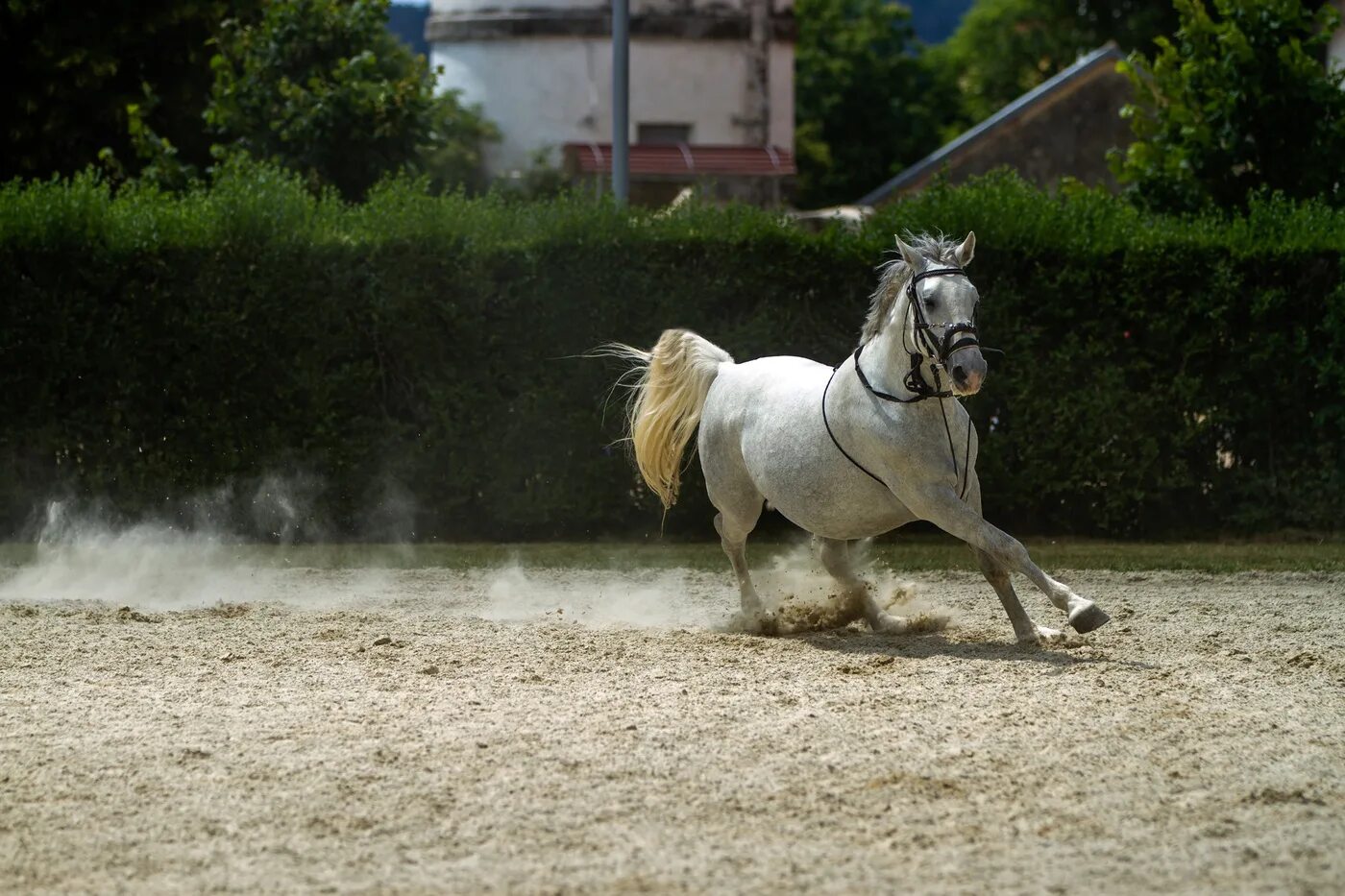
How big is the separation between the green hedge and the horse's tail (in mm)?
3792

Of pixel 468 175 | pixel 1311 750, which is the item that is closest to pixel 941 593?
pixel 1311 750

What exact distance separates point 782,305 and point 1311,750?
27.1ft

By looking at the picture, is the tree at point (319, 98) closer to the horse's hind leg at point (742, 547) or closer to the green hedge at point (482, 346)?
the green hedge at point (482, 346)

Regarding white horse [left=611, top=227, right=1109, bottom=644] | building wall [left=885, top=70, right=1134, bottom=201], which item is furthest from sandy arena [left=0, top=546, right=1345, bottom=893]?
building wall [left=885, top=70, right=1134, bottom=201]

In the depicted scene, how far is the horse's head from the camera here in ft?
25.8

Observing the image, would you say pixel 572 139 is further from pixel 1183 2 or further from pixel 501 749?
pixel 501 749

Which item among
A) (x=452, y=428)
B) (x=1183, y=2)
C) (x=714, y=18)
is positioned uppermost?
(x=714, y=18)

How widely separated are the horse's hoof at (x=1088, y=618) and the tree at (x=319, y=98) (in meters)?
12.7

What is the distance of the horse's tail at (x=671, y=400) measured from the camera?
10062 millimetres

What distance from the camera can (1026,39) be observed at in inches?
2094

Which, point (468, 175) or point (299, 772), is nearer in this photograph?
point (299, 772)

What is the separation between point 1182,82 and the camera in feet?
53.8

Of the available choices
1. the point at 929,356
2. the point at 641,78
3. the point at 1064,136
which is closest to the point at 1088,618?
the point at 929,356

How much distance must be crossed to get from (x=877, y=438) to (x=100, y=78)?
14.4 m
